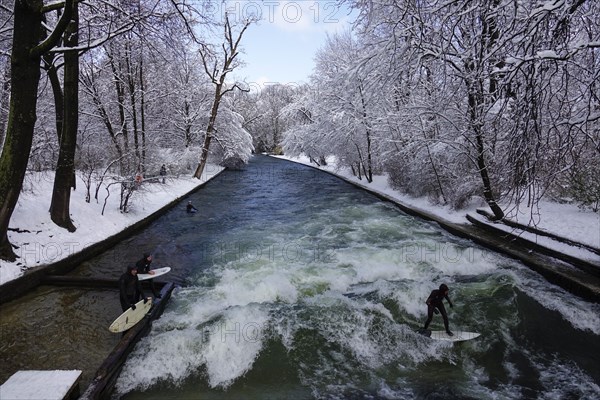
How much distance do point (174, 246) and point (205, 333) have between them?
6509mm

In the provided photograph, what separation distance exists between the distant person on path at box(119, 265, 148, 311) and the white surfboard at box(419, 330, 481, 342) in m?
5.48

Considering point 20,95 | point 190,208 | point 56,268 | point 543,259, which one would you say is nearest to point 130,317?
point 56,268

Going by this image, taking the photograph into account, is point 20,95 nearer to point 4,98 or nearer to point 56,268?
point 56,268

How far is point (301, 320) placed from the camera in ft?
23.7

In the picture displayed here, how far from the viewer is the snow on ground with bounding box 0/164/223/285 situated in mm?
8980

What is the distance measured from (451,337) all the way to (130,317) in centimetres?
581

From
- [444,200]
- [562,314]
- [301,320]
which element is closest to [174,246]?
[301,320]

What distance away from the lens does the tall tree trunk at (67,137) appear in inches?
413

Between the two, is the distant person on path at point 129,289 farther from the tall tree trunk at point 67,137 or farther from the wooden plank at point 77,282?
the tall tree trunk at point 67,137

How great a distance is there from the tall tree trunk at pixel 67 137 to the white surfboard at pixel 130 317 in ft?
19.2

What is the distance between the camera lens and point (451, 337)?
6484 millimetres

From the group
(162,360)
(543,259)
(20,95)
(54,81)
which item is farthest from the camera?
(54,81)

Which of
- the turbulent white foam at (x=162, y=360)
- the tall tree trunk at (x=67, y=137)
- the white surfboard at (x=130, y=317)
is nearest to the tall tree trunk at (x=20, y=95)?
the tall tree trunk at (x=67, y=137)

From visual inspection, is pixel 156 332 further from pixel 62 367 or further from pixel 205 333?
pixel 62 367
